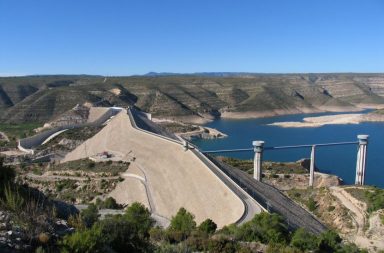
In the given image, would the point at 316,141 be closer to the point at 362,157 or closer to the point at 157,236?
the point at 362,157

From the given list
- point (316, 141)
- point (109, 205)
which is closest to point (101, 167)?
point (109, 205)

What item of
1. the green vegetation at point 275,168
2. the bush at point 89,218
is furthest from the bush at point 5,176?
the green vegetation at point 275,168

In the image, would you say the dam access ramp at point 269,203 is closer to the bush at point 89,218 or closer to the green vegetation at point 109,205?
the green vegetation at point 109,205

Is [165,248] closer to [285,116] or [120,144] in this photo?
[120,144]

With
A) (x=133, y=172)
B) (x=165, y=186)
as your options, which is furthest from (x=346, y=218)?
(x=133, y=172)

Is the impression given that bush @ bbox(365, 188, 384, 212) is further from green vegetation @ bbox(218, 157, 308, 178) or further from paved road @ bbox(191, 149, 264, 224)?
green vegetation @ bbox(218, 157, 308, 178)

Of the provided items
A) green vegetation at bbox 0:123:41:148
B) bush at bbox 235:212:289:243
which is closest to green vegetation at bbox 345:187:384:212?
bush at bbox 235:212:289:243
